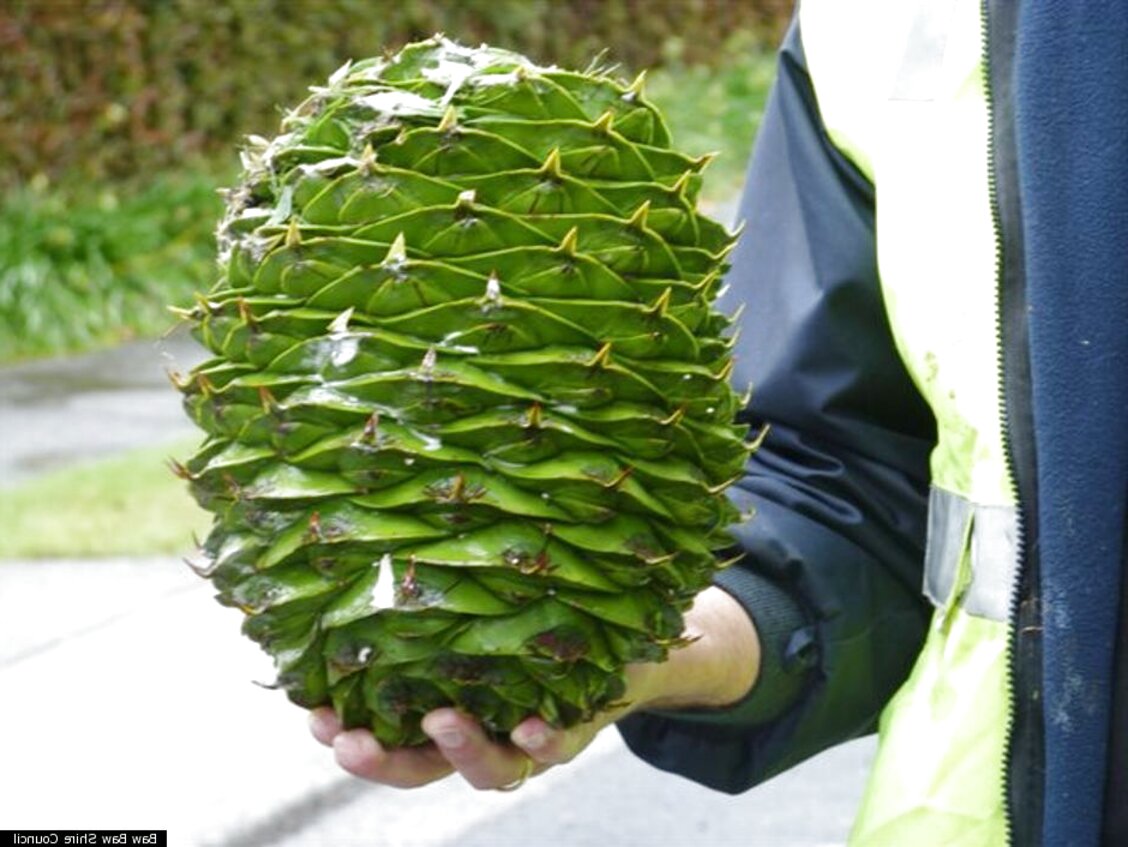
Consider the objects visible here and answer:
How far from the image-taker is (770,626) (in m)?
2.12

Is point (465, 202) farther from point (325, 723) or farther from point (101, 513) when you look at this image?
point (101, 513)

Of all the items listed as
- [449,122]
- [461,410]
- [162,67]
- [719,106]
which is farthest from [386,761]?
[719,106]

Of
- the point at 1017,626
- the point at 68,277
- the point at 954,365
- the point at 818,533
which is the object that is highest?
the point at 954,365

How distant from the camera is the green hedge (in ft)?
36.2

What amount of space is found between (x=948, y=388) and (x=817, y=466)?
314mm

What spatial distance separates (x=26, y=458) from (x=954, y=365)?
704 cm

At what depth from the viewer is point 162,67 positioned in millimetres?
11758

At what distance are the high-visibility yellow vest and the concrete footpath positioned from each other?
3.54 meters

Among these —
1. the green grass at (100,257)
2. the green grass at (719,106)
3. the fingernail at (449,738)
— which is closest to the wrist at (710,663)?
the fingernail at (449,738)

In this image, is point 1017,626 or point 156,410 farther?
point 156,410

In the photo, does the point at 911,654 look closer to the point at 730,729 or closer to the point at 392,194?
Result: the point at 730,729

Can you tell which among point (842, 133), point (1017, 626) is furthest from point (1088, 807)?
point (842, 133)

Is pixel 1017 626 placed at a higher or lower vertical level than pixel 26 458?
higher

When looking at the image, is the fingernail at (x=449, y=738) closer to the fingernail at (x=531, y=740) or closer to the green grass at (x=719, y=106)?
the fingernail at (x=531, y=740)
